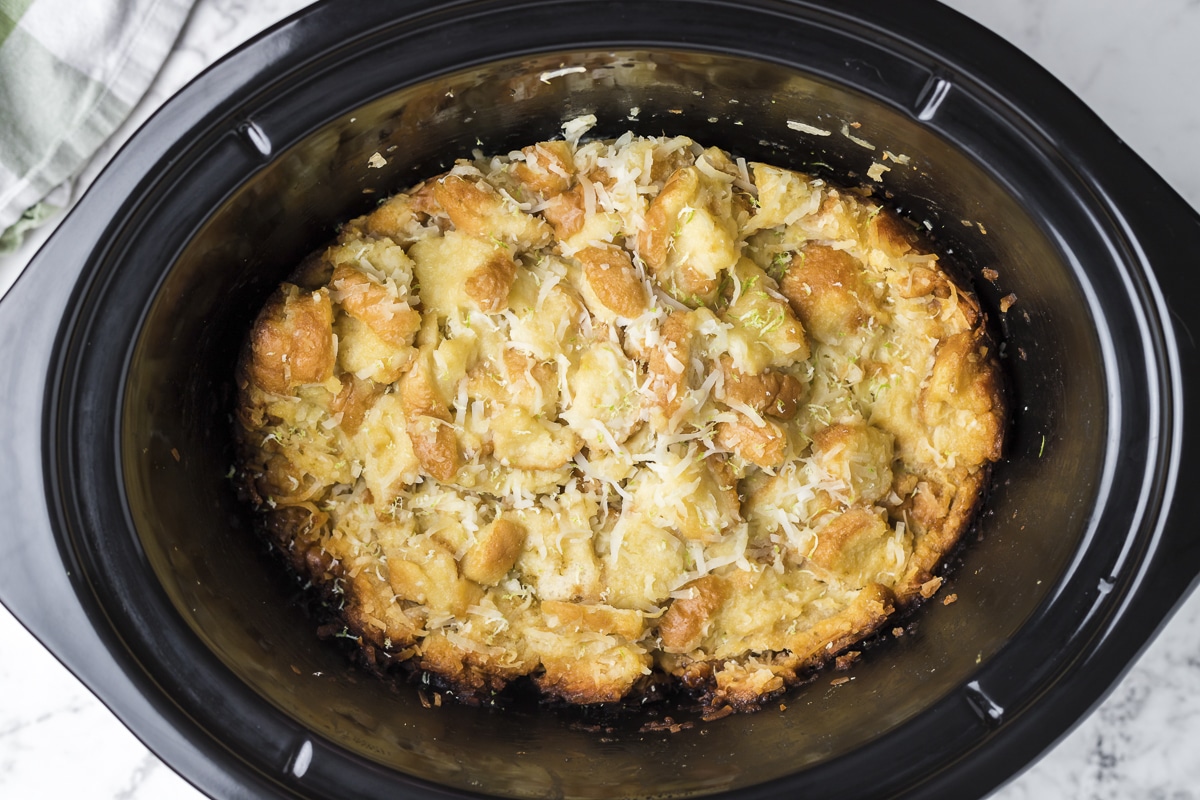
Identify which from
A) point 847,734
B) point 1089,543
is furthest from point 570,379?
point 1089,543

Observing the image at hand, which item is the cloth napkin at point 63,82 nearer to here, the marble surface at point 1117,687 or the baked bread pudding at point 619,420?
the marble surface at point 1117,687

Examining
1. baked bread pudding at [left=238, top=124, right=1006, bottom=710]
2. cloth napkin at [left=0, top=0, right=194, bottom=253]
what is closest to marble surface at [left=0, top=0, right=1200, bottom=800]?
cloth napkin at [left=0, top=0, right=194, bottom=253]

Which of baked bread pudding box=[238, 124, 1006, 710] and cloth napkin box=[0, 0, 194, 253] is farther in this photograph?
cloth napkin box=[0, 0, 194, 253]

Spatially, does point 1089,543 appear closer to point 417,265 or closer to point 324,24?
point 417,265

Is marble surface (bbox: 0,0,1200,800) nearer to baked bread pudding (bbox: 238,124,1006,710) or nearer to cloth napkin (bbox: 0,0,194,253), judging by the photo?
cloth napkin (bbox: 0,0,194,253)

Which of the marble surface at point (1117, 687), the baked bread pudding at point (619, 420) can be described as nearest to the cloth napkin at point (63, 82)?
the marble surface at point (1117, 687)
